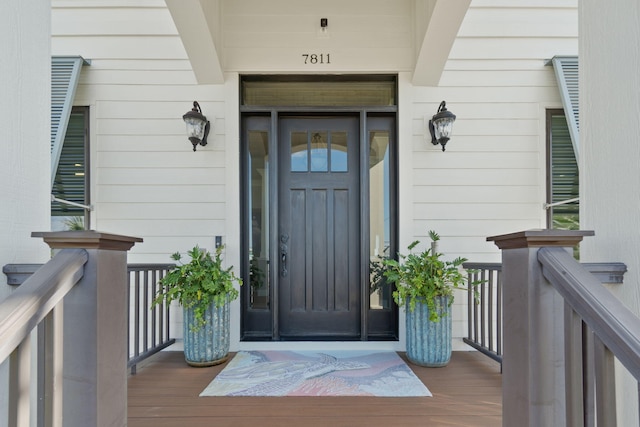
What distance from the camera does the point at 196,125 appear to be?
10.3ft

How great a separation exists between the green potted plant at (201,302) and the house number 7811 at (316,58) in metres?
1.95

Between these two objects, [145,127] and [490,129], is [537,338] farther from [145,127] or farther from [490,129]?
[145,127]

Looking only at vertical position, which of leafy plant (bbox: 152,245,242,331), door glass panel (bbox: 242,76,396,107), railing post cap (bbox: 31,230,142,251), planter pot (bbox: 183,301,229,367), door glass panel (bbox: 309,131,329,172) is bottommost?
planter pot (bbox: 183,301,229,367)

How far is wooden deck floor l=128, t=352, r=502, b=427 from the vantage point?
1971mm

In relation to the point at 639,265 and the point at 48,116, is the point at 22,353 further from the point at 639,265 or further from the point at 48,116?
the point at 639,265

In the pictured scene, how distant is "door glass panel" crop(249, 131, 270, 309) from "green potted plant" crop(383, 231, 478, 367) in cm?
121

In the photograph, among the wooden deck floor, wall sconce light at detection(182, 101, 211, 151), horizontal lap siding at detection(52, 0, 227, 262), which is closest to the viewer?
the wooden deck floor

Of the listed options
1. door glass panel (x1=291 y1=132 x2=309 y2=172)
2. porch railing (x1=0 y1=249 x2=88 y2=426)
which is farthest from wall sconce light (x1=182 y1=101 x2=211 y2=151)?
porch railing (x1=0 y1=249 x2=88 y2=426)

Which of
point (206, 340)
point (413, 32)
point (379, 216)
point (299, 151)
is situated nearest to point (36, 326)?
point (206, 340)

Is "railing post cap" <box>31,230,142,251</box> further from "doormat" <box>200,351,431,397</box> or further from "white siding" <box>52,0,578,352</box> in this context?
"white siding" <box>52,0,578,352</box>

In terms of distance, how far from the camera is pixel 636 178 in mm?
1146

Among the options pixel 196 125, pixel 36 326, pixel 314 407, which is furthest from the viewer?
pixel 196 125

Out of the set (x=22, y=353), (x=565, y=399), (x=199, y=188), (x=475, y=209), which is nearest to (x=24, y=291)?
(x=22, y=353)

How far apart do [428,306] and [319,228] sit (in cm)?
119
